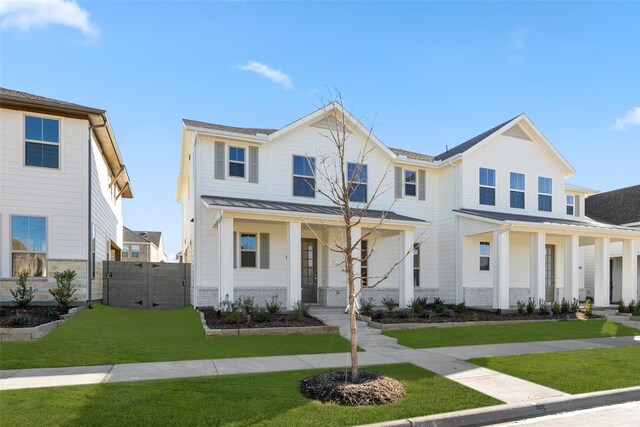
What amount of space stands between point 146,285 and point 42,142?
6.67m

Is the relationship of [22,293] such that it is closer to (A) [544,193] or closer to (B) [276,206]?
(B) [276,206]

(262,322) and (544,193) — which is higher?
(544,193)

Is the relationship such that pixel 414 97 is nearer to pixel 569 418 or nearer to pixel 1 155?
pixel 569 418

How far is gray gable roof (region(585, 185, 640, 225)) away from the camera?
25042 millimetres

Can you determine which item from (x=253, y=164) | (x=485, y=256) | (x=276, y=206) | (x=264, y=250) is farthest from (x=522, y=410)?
(x=485, y=256)

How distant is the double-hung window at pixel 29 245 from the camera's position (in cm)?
1269

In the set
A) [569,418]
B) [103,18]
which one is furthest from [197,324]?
[569,418]

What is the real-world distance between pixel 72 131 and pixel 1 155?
198cm

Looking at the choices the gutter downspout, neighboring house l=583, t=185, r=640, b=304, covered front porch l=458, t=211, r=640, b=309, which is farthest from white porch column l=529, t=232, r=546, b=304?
the gutter downspout

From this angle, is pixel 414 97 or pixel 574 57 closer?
pixel 574 57

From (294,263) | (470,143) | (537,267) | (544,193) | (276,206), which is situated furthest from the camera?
(544,193)

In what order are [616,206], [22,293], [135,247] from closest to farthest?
1. [22,293]
2. [616,206]
3. [135,247]

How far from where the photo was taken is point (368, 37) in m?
12.4

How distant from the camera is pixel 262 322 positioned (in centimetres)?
1161
